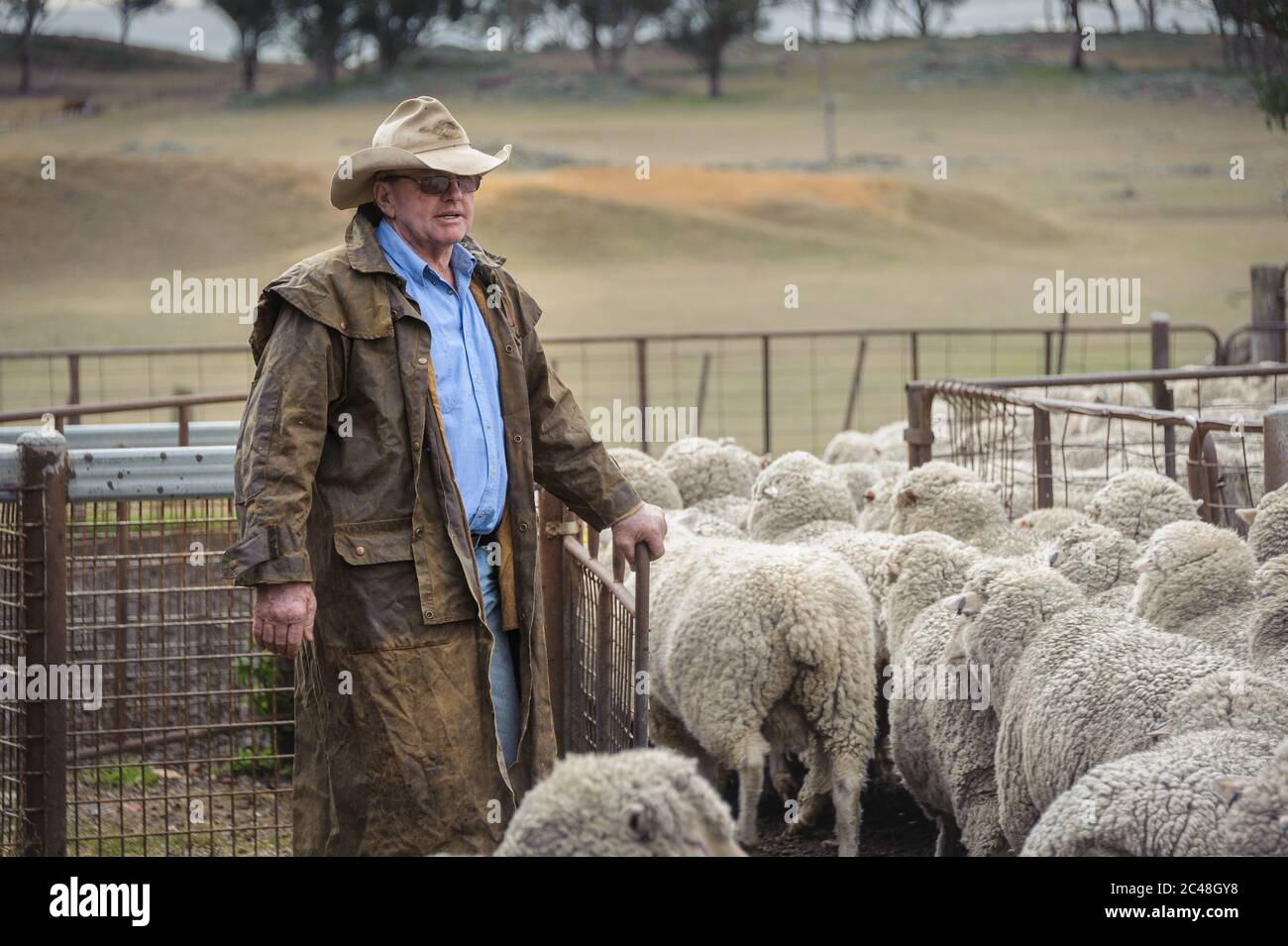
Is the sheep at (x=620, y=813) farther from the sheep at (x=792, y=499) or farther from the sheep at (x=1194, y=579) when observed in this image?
the sheep at (x=792, y=499)

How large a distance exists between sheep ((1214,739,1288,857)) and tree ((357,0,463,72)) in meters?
52.0

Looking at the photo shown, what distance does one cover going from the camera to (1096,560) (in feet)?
16.2

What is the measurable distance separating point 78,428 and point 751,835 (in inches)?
134

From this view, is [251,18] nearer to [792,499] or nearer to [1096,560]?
[792,499]

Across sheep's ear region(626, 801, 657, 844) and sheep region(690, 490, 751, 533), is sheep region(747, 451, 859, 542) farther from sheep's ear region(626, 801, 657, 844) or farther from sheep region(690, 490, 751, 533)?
sheep's ear region(626, 801, 657, 844)

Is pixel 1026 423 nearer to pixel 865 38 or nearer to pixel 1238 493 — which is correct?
pixel 1238 493

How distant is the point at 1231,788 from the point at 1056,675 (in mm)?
A: 1103

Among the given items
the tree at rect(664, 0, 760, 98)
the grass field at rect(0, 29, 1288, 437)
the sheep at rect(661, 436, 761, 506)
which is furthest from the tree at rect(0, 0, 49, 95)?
the sheep at rect(661, 436, 761, 506)

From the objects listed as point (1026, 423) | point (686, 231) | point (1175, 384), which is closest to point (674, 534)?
point (1026, 423)

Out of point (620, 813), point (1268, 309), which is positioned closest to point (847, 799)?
point (620, 813)

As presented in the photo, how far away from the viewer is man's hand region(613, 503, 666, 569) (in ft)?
11.5

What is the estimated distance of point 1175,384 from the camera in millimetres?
10766

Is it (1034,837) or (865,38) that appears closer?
(1034,837)

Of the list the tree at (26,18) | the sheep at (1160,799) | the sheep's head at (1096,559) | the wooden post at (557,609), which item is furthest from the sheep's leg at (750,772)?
the tree at (26,18)
